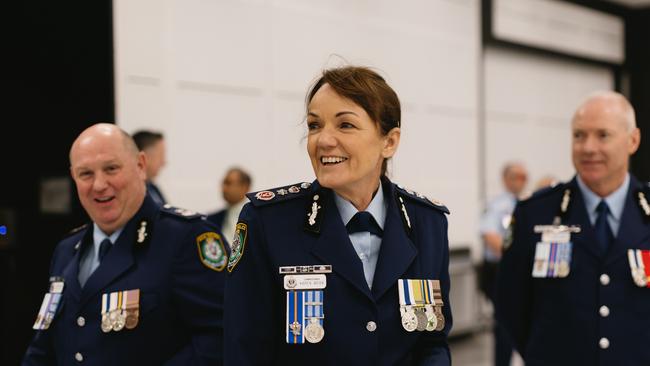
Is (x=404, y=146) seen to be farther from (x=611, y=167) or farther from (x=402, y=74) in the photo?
(x=611, y=167)

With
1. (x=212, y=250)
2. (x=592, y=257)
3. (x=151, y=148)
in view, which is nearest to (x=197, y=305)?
(x=212, y=250)

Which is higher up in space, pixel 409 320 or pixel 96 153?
pixel 96 153

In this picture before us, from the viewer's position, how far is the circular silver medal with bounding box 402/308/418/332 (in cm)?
165

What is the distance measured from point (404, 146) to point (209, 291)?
4859 millimetres

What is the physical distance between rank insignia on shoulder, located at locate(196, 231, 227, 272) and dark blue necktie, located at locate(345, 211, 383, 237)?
0.60 metres

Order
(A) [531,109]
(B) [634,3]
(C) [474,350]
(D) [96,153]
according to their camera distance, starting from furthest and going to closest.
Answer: (B) [634,3], (A) [531,109], (C) [474,350], (D) [96,153]

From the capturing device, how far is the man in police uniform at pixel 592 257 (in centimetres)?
235

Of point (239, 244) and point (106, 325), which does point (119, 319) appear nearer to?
point (106, 325)

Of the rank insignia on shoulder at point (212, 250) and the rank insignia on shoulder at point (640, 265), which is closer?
the rank insignia on shoulder at point (212, 250)

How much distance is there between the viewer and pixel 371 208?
1745 millimetres

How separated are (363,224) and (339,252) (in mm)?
116

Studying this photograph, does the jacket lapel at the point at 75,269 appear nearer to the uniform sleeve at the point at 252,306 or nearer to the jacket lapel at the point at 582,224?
the uniform sleeve at the point at 252,306

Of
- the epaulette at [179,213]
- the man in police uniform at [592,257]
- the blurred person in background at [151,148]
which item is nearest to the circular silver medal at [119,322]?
the epaulette at [179,213]

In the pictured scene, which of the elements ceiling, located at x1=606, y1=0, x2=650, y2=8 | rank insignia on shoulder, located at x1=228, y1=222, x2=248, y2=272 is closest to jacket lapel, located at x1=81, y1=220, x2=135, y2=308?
rank insignia on shoulder, located at x1=228, y1=222, x2=248, y2=272
